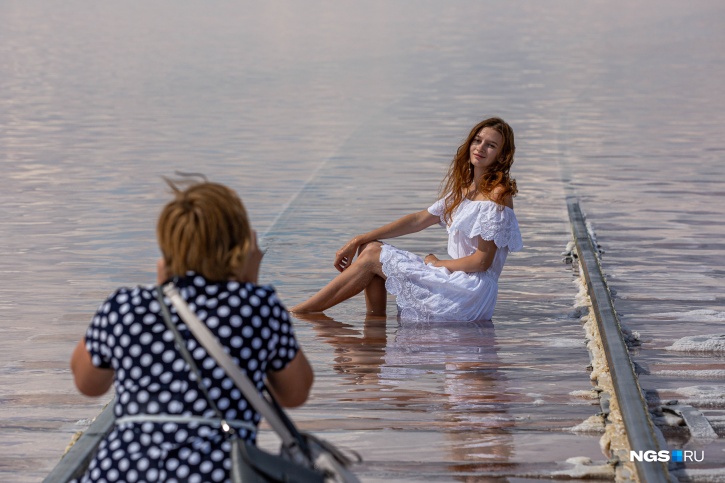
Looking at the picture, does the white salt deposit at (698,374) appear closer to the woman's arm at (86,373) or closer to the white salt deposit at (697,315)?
the white salt deposit at (697,315)

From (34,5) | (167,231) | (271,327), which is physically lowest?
(34,5)

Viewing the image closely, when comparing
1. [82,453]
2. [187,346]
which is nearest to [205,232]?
[187,346]

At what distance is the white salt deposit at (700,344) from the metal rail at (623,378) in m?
0.33

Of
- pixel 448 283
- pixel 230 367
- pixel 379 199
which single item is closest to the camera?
pixel 230 367

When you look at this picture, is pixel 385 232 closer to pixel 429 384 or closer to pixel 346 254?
pixel 346 254

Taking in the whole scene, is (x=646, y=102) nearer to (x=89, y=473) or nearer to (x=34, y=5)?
(x=89, y=473)

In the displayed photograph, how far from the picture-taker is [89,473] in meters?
3.30

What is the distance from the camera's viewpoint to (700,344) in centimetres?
695

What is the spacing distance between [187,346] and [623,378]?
3.11 m

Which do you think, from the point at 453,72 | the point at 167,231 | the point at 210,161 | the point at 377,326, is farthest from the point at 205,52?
the point at 167,231

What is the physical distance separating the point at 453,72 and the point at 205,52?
32.7ft

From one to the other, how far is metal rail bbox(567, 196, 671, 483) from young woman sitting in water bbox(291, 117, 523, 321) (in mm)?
674

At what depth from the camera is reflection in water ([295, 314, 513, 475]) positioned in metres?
5.15

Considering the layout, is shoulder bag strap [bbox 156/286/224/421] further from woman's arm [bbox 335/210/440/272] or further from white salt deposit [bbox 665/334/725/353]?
woman's arm [bbox 335/210/440/272]
